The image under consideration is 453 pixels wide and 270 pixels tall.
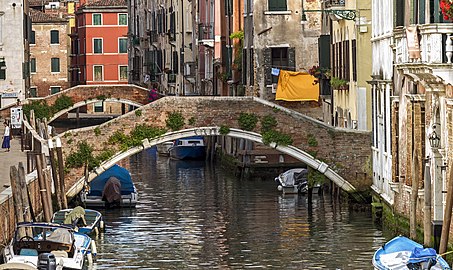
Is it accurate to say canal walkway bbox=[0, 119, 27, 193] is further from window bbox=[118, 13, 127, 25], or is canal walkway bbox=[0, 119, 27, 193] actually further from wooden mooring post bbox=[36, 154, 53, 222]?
window bbox=[118, 13, 127, 25]

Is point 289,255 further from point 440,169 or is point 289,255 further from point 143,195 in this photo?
point 143,195

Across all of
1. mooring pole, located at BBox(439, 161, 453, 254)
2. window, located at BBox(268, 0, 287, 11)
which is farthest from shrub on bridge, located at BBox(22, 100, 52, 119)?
mooring pole, located at BBox(439, 161, 453, 254)

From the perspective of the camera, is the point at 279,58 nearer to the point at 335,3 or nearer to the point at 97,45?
the point at 335,3

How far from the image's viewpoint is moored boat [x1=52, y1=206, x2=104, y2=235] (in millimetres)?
24406

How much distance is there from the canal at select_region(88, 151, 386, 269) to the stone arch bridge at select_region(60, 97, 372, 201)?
95cm

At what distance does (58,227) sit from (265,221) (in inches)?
317

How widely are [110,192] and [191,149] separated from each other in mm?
16917

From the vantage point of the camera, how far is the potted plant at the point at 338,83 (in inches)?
1256

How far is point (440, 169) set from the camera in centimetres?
2059

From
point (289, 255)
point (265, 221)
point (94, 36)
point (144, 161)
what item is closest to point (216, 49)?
point (144, 161)

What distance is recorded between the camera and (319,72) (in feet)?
117

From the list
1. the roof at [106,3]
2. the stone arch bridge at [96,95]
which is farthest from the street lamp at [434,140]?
the roof at [106,3]

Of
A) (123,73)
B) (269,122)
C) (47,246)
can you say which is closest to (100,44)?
(123,73)

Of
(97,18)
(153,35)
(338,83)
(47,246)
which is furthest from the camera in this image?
(97,18)
